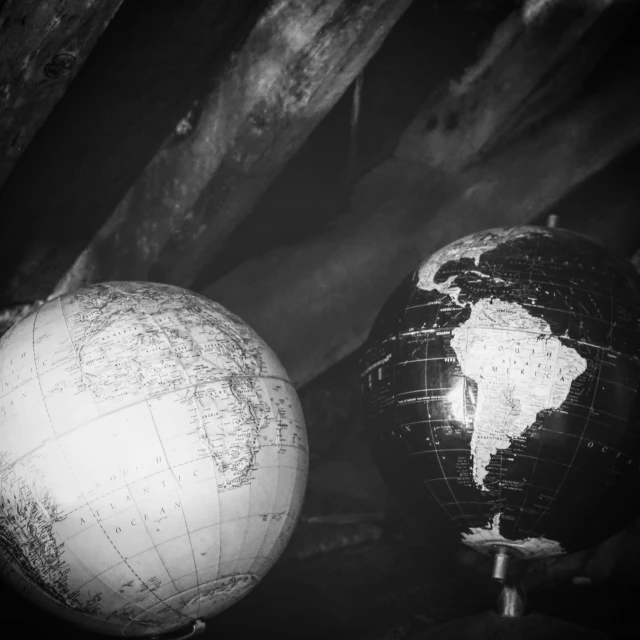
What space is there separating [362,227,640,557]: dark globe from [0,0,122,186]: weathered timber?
1452 mm

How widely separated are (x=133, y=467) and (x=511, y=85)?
250cm

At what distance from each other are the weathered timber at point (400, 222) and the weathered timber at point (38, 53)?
45.1 inches

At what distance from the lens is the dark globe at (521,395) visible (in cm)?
211

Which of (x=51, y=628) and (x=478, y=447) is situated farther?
(x=51, y=628)

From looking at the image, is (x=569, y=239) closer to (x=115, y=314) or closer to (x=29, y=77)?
(x=115, y=314)

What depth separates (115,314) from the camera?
2.07m

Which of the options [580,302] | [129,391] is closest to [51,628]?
[129,391]

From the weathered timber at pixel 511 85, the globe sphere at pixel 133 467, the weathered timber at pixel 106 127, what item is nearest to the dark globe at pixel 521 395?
the globe sphere at pixel 133 467

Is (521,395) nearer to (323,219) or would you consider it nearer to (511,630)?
(511,630)

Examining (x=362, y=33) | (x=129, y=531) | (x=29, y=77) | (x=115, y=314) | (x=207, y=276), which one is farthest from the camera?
(x=207, y=276)

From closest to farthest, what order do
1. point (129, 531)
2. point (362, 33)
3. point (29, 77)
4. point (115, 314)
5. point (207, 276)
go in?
1. point (129, 531)
2. point (115, 314)
3. point (29, 77)
4. point (362, 33)
5. point (207, 276)

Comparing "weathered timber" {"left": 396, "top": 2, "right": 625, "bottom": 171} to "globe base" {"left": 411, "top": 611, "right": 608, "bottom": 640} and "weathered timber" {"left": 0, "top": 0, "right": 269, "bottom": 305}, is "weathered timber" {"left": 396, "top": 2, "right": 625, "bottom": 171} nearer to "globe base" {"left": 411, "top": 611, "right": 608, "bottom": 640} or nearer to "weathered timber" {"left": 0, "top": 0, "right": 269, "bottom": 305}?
"weathered timber" {"left": 0, "top": 0, "right": 269, "bottom": 305}

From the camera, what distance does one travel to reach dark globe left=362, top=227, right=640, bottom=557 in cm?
211

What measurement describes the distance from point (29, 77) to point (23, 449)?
131cm
